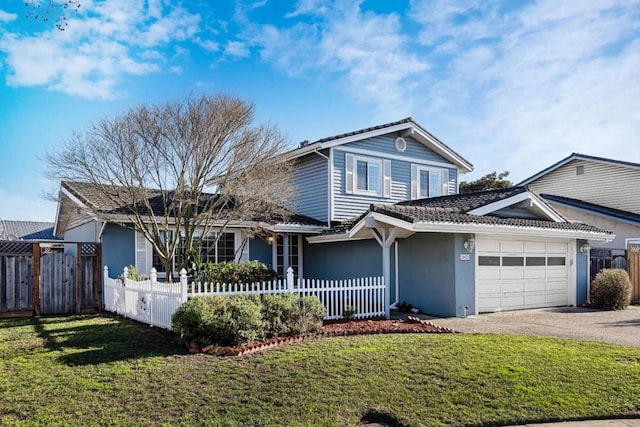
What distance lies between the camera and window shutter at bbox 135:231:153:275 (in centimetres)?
1428

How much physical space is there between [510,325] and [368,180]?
842 cm

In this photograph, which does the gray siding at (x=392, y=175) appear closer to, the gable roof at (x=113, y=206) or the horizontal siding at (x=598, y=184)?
the gable roof at (x=113, y=206)

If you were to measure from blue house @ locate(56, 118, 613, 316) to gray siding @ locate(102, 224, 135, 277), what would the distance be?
3cm

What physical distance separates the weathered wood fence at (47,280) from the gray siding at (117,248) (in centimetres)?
27

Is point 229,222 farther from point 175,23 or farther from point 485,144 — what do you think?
point 485,144

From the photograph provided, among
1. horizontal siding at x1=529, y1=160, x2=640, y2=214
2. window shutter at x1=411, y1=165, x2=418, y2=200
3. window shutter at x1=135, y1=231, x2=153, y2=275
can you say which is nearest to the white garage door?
window shutter at x1=411, y1=165, x2=418, y2=200

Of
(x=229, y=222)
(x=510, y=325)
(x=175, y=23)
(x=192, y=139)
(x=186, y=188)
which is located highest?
(x=175, y=23)

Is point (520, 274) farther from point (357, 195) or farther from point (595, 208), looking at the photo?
point (595, 208)

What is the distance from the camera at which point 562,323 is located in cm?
1132

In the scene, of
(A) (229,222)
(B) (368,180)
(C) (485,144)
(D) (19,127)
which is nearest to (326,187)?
(B) (368,180)

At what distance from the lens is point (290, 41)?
13562mm

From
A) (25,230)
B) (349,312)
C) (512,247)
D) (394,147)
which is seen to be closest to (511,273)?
(512,247)

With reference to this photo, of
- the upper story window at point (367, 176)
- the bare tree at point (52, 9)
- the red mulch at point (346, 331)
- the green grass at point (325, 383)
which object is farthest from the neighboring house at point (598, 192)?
the bare tree at point (52, 9)

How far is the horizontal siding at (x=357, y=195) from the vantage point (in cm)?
1695
